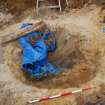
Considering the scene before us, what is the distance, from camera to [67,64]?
929cm

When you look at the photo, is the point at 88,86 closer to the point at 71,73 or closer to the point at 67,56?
the point at 71,73

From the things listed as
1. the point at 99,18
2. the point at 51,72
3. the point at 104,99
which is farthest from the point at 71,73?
the point at 99,18

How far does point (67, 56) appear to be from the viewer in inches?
374

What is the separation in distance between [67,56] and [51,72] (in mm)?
752

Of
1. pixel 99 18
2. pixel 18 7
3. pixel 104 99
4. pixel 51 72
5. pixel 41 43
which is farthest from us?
pixel 18 7

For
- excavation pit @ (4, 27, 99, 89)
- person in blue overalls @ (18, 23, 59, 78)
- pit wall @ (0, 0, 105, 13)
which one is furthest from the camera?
pit wall @ (0, 0, 105, 13)

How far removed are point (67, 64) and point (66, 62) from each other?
3.5 inches

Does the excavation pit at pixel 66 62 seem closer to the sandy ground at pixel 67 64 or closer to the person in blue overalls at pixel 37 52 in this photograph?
the sandy ground at pixel 67 64

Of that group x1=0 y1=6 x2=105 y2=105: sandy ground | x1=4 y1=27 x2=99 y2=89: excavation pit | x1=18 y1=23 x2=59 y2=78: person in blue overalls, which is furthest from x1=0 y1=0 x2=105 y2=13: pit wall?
x1=4 y1=27 x2=99 y2=89: excavation pit

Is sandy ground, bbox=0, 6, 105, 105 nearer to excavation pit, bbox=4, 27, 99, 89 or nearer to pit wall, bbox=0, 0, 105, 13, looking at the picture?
excavation pit, bbox=4, 27, 99, 89

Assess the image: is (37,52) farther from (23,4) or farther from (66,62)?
(23,4)

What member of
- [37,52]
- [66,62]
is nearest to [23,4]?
[37,52]

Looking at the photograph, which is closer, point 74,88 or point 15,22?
point 74,88

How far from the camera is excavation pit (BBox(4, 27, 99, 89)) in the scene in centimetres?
879
